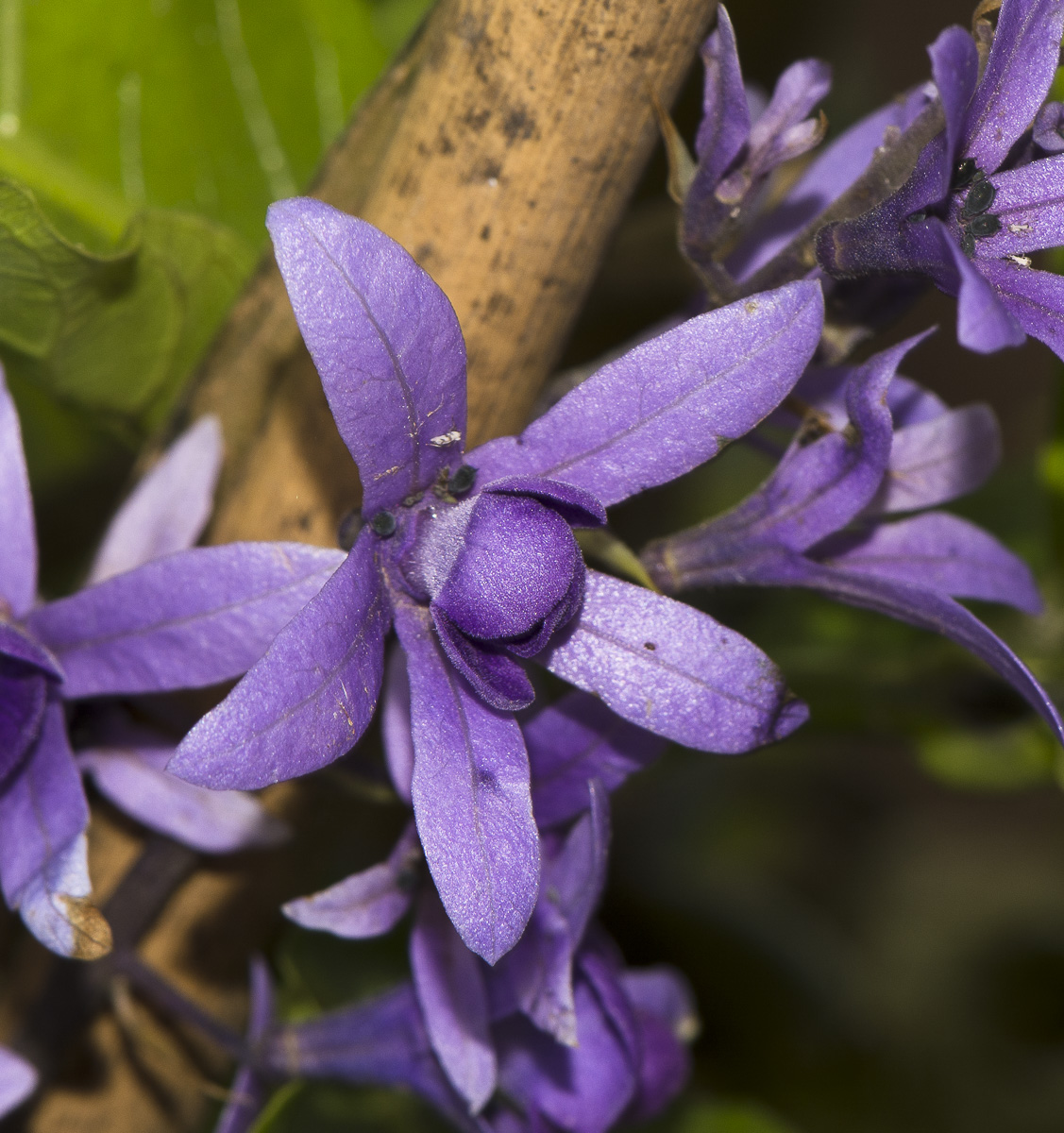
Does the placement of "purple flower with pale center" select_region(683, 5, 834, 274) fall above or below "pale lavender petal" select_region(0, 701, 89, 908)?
above

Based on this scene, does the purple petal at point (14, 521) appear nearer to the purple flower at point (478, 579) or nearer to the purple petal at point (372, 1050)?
the purple flower at point (478, 579)

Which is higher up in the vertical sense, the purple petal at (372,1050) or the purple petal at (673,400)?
the purple petal at (673,400)

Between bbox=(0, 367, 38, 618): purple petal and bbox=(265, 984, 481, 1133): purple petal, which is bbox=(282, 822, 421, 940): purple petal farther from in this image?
bbox=(0, 367, 38, 618): purple petal

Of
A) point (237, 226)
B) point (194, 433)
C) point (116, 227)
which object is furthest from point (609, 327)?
point (194, 433)

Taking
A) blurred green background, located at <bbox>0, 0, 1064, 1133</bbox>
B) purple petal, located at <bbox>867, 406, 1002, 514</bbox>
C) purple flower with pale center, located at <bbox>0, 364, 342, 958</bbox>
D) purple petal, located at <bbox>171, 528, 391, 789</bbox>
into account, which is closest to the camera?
purple petal, located at <bbox>171, 528, 391, 789</bbox>

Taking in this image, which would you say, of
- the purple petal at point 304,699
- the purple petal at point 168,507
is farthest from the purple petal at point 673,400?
the purple petal at point 168,507

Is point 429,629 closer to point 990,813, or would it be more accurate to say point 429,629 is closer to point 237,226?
point 237,226

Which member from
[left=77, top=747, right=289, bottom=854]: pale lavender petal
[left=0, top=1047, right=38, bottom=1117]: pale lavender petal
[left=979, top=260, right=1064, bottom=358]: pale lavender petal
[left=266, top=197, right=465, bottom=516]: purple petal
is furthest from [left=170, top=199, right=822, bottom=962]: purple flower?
[left=0, top=1047, right=38, bottom=1117]: pale lavender petal

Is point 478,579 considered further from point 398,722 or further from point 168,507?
point 168,507
